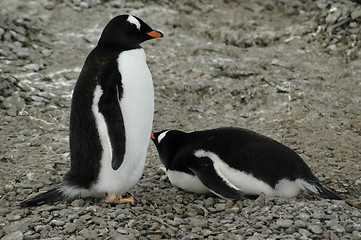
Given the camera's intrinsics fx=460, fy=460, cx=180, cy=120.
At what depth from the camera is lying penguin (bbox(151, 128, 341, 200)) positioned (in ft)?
10.9

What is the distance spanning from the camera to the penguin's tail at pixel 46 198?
123 inches

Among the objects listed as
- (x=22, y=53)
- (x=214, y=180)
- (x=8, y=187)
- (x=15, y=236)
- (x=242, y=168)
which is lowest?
(x=8, y=187)

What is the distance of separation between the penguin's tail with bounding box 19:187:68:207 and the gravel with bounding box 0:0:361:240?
63mm

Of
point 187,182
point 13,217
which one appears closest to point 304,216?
point 187,182

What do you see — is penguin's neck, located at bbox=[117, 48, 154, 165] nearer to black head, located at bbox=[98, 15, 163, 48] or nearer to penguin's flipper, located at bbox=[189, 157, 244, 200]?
black head, located at bbox=[98, 15, 163, 48]

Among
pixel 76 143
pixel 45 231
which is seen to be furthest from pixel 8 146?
pixel 45 231

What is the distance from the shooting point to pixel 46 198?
10.4 ft

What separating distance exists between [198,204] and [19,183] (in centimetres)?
145

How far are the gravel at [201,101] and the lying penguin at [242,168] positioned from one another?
0.13m

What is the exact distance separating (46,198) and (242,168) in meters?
1.40

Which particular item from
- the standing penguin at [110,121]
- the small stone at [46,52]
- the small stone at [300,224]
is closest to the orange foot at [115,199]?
the standing penguin at [110,121]

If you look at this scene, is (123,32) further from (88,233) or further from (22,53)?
(22,53)

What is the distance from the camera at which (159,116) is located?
511 cm

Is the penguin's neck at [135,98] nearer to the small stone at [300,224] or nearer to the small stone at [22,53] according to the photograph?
the small stone at [300,224]
